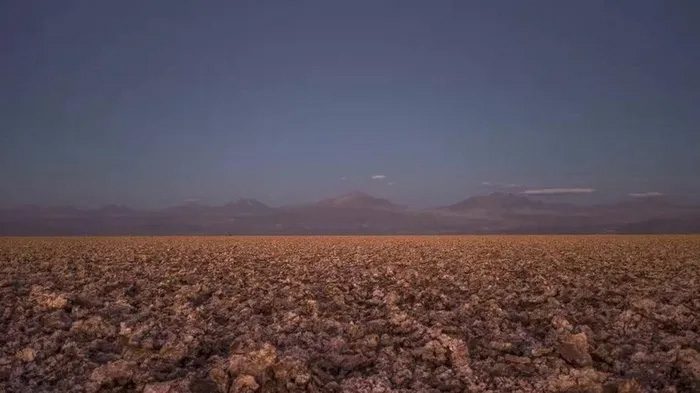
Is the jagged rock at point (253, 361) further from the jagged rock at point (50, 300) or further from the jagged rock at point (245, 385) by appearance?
the jagged rock at point (50, 300)

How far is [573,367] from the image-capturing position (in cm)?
648

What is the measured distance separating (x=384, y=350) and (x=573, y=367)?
2.33 m

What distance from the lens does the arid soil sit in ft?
19.8

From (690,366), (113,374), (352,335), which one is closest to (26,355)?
(113,374)

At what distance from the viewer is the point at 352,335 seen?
311 inches

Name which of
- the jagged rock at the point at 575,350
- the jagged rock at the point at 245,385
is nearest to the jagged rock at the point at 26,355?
the jagged rock at the point at 245,385

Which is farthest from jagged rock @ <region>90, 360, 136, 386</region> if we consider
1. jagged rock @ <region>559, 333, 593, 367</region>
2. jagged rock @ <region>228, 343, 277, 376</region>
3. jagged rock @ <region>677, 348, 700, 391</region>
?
jagged rock @ <region>677, 348, 700, 391</region>

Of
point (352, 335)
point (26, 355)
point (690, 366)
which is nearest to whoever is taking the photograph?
point (690, 366)

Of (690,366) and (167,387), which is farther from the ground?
(690,366)

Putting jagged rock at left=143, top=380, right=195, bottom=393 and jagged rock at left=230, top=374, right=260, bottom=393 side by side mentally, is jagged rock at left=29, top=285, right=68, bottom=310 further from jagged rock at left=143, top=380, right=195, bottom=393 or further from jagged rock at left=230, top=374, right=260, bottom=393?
jagged rock at left=230, top=374, right=260, bottom=393

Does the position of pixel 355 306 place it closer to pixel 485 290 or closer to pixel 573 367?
pixel 485 290

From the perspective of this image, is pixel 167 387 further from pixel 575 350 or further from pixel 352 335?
pixel 575 350

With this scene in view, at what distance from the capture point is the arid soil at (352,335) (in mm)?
6035

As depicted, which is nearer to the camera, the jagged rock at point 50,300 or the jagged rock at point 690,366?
the jagged rock at point 690,366
